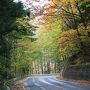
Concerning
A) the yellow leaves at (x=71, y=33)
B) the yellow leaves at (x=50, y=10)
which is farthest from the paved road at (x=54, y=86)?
the yellow leaves at (x=50, y=10)

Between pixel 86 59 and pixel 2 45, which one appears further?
pixel 86 59

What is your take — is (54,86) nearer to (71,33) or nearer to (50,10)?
(50,10)

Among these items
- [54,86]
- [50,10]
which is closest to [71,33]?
[50,10]

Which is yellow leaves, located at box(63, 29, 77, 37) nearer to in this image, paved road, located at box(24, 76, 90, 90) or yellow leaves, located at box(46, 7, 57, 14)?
yellow leaves, located at box(46, 7, 57, 14)

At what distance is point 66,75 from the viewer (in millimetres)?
55594

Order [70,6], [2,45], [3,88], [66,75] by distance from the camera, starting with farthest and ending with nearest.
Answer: [66,75], [70,6], [2,45], [3,88]

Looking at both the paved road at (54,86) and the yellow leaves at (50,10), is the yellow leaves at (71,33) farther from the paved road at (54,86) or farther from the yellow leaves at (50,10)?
the paved road at (54,86)

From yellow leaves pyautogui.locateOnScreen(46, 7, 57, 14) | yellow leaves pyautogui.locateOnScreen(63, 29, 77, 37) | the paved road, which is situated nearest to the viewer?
the paved road

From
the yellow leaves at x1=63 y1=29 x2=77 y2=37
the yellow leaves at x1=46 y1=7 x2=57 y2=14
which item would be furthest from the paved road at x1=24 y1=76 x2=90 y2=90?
the yellow leaves at x1=46 y1=7 x2=57 y2=14

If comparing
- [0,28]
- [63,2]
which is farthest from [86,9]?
[0,28]

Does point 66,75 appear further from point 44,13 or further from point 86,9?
point 44,13

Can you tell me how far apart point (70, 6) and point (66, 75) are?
19.4 meters

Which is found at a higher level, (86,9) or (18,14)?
(86,9)

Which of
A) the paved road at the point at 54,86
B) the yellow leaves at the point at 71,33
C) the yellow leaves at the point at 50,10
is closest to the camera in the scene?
the paved road at the point at 54,86
